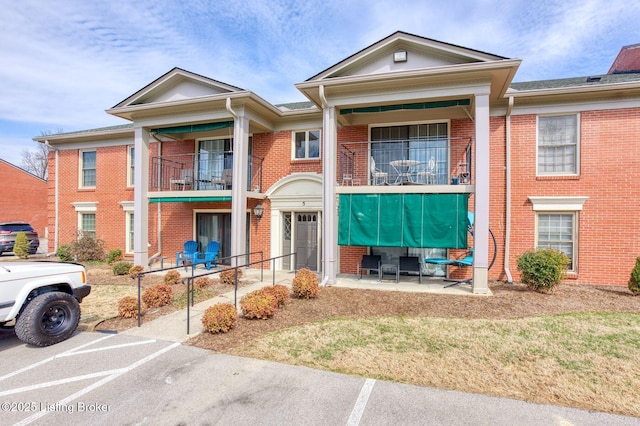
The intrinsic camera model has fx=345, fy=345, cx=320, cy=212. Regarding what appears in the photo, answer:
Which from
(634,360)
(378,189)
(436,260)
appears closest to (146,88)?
(378,189)

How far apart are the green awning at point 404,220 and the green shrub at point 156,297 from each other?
4801mm

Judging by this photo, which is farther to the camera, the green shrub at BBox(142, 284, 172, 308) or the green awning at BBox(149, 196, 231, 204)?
the green awning at BBox(149, 196, 231, 204)

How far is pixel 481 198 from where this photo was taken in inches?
344

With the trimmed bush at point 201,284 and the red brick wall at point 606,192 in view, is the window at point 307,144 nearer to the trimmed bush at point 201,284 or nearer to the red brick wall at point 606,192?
the trimmed bush at point 201,284

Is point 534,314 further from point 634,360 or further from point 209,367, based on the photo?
point 209,367

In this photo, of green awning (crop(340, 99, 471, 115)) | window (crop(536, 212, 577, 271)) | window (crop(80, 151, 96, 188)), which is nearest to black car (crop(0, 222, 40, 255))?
window (crop(80, 151, 96, 188))

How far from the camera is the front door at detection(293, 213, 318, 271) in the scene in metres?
12.1

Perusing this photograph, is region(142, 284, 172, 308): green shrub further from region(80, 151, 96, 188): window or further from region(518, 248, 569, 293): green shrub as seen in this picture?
region(80, 151, 96, 188): window

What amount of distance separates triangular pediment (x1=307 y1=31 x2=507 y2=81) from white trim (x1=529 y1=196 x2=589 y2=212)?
4503 millimetres

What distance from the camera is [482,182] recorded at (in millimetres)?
8703

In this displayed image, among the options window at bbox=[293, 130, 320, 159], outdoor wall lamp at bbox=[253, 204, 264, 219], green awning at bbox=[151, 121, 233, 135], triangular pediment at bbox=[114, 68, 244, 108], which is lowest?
outdoor wall lamp at bbox=[253, 204, 264, 219]

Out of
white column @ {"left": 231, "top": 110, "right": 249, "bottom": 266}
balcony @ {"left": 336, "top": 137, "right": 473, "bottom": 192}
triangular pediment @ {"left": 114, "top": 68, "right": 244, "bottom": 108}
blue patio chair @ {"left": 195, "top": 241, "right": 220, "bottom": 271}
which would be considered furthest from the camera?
blue patio chair @ {"left": 195, "top": 241, "right": 220, "bottom": 271}

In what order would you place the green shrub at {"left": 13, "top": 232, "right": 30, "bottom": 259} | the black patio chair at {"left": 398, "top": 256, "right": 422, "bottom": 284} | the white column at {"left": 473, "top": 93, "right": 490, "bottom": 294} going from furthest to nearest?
the green shrub at {"left": 13, "top": 232, "right": 30, "bottom": 259} → the black patio chair at {"left": 398, "top": 256, "right": 422, "bottom": 284} → the white column at {"left": 473, "top": 93, "right": 490, "bottom": 294}

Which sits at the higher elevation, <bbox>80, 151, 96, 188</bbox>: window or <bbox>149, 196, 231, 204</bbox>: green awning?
<bbox>80, 151, 96, 188</bbox>: window
